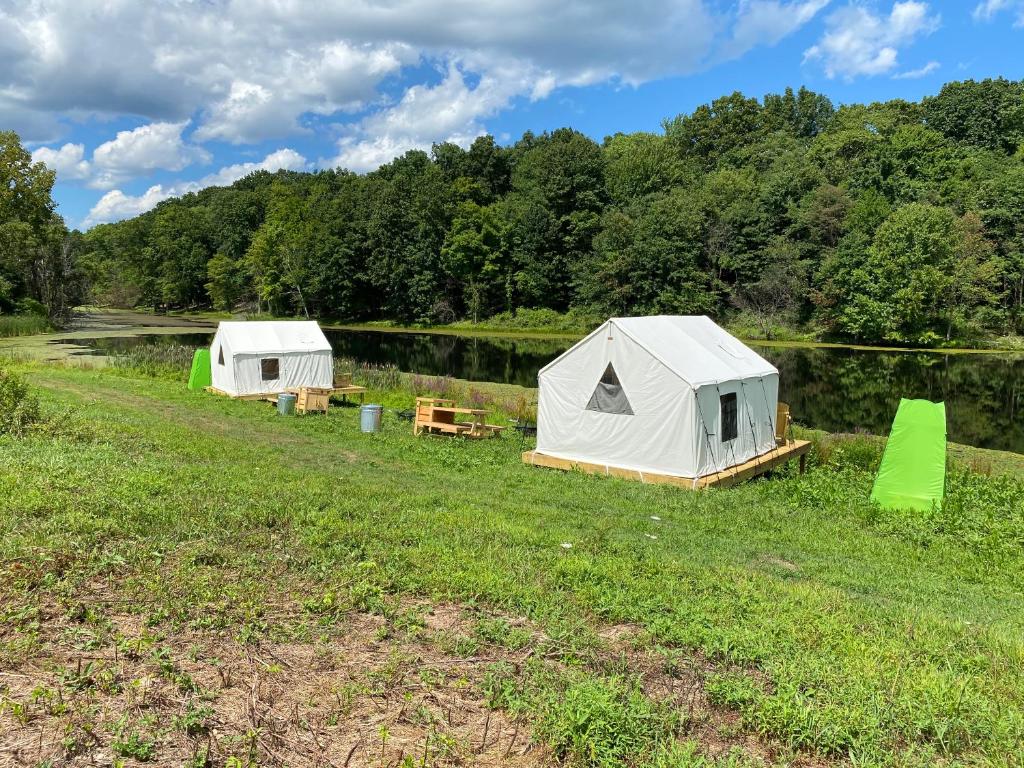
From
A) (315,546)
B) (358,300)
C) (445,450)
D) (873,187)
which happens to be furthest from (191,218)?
(315,546)

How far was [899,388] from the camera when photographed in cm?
3109

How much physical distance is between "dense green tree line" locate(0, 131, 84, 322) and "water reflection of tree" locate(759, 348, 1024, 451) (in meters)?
53.3

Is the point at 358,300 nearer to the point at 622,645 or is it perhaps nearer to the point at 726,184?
the point at 726,184

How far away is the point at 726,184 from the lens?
63.4m

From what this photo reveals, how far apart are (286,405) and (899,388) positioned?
26626mm

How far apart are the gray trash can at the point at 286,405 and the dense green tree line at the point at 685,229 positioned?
4193 cm

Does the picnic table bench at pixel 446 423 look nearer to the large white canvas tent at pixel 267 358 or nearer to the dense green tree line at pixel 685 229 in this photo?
the large white canvas tent at pixel 267 358

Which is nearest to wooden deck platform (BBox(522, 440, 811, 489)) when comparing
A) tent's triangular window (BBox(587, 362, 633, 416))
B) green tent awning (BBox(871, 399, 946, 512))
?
tent's triangular window (BBox(587, 362, 633, 416))

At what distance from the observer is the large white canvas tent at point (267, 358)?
22359 mm

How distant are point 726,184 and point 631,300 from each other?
15087 mm

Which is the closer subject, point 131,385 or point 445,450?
point 445,450

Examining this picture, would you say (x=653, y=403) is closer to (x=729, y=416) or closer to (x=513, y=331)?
(x=729, y=416)

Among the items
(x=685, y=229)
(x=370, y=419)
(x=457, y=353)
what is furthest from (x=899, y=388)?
(x=685, y=229)

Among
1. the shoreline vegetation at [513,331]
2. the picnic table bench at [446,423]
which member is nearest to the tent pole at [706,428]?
the picnic table bench at [446,423]
